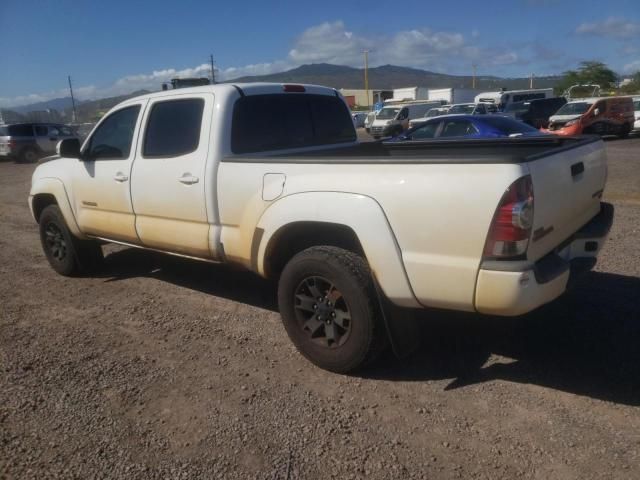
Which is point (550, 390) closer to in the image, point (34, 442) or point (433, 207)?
point (433, 207)

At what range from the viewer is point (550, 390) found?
3.20m

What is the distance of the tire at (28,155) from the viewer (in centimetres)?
2290

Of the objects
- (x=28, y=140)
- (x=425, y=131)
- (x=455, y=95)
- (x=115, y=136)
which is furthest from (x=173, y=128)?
(x=455, y=95)

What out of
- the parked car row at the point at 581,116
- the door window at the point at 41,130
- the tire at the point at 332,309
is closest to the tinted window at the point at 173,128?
the tire at the point at 332,309

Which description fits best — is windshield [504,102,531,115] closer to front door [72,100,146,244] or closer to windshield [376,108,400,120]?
windshield [376,108,400,120]

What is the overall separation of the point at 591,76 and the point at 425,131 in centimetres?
6204

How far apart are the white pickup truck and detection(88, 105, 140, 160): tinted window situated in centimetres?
2

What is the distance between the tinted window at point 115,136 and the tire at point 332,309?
2.19m

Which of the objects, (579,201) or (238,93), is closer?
(579,201)

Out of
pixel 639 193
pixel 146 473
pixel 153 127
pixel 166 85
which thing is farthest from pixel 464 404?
pixel 639 193

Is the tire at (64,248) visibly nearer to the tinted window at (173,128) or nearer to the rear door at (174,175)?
the rear door at (174,175)

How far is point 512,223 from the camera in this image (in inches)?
103

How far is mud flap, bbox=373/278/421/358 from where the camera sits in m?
3.14

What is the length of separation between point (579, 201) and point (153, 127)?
333 centimetres
